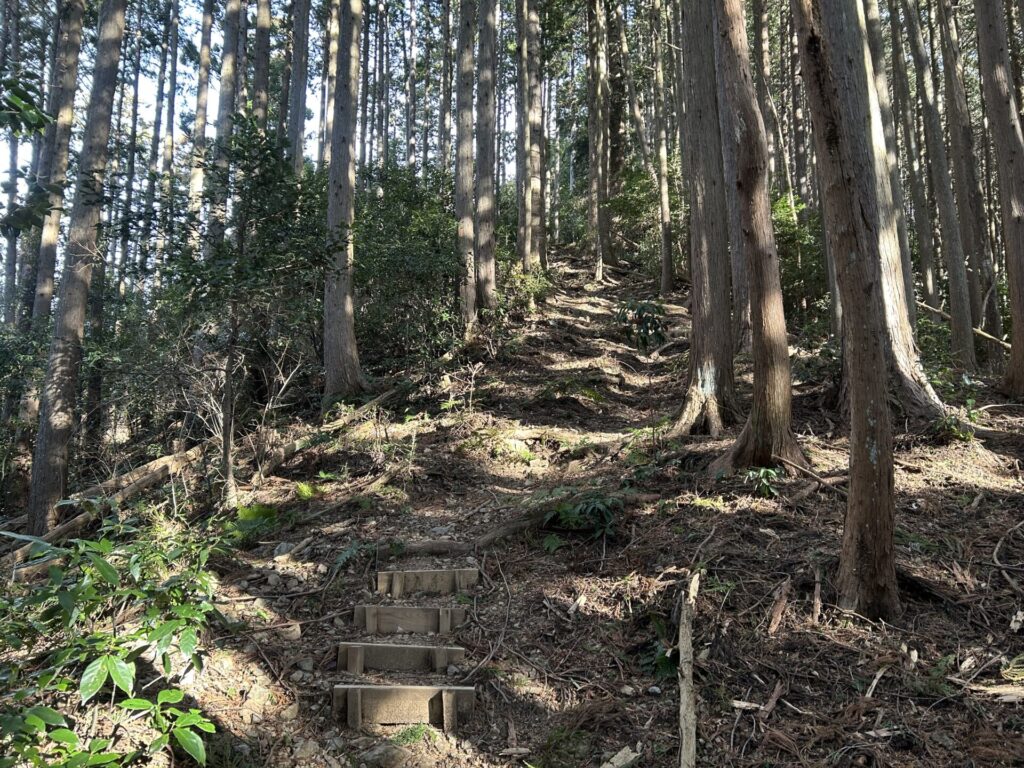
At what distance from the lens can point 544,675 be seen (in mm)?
4152

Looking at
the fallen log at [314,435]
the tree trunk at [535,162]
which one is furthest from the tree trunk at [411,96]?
the fallen log at [314,435]

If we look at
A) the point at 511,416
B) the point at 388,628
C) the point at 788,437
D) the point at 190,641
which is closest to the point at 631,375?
the point at 511,416

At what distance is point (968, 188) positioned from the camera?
11.9 meters

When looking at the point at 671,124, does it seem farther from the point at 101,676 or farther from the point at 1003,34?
the point at 101,676

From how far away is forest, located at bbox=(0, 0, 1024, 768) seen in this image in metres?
3.42

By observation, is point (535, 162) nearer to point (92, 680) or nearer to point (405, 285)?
point (405, 285)

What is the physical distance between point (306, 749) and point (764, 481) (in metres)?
4.04

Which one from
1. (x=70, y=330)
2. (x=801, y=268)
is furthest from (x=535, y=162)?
(x=70, y=330)

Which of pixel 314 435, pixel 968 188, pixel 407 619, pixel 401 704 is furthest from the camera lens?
pixel 968 188

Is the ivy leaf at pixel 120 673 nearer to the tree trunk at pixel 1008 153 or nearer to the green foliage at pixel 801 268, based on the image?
the tree trunk at pixel 1008 153

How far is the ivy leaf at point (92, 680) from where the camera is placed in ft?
7.87

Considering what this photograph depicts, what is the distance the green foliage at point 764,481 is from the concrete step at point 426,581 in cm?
252

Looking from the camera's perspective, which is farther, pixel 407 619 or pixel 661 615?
pixel 407 619

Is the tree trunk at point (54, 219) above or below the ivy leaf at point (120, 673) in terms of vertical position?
above
